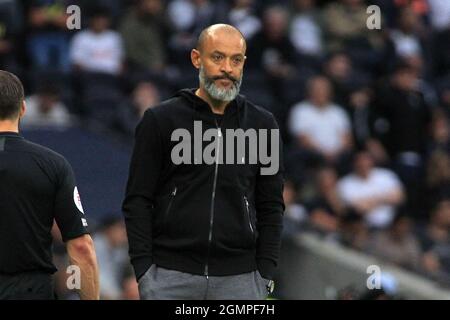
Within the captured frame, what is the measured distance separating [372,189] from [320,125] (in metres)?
0.87

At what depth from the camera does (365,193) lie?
41.9ft

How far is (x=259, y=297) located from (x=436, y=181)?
Result: 7.82 metres

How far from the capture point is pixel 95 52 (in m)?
12.9

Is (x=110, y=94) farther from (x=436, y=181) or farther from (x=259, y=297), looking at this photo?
(x=259, y=297)

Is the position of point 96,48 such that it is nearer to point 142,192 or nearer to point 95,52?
point 95,52

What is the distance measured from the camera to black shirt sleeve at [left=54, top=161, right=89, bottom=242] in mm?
5406

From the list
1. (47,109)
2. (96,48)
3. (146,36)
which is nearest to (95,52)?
(96,48)

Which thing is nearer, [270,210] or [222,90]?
[222,90]

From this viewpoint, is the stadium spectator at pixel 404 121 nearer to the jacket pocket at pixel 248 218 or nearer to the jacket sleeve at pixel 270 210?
the jacket sleeve at pixel 270 210

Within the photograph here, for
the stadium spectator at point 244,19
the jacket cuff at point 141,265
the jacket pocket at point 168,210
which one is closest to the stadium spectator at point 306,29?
the stadium spectator at point 244,19

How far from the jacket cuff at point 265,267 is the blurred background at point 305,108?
4.24 m

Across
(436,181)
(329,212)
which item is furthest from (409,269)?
(436,181)

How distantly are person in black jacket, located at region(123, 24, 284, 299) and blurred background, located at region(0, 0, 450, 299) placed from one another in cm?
432
